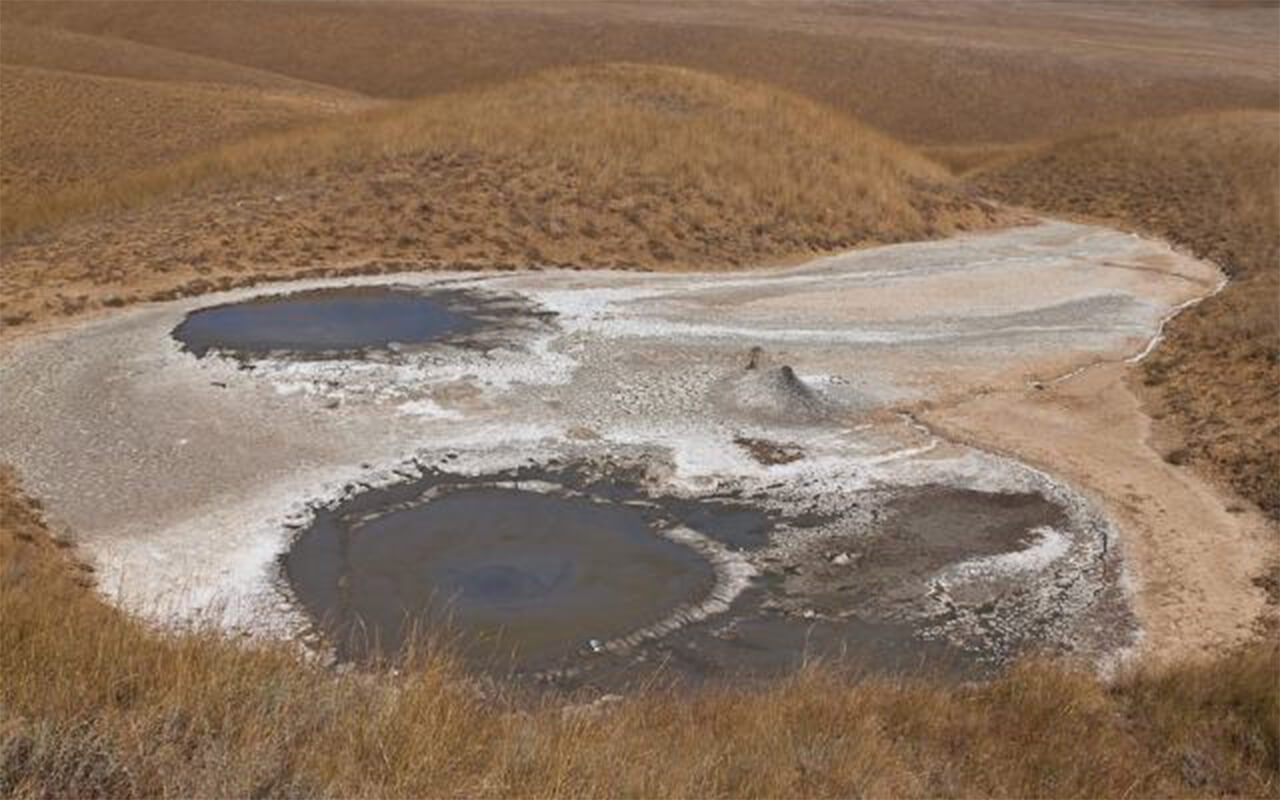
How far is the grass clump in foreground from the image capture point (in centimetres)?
490

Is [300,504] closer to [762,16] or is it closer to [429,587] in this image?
[429,587]

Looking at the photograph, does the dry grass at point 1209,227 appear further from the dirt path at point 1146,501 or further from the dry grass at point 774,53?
the dry grass at point 774,53

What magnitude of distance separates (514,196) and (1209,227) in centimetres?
1526

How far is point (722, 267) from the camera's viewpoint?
24.1m

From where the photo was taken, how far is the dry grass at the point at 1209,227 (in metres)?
15.3

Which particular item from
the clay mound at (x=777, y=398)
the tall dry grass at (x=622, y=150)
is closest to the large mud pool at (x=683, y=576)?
the clay mound at (x=777, y=398)

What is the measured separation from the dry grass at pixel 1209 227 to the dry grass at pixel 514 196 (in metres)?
4.04

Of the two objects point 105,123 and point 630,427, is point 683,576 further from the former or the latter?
point 105,123

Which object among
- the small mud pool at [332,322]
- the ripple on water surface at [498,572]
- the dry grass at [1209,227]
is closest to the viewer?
the ripple on water surface at [498,572]

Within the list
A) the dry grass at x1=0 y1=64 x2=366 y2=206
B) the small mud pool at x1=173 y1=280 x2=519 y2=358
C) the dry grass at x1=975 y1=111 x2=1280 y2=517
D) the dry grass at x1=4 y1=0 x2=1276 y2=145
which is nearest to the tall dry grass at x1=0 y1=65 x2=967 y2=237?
the dry grass at x1=0 y1=64 x2=366 y2=206

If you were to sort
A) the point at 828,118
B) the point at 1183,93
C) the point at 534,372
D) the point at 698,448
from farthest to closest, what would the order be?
the point at 1183,93 < the point at 828,118 < the point at 534,372 < the point at 698,448

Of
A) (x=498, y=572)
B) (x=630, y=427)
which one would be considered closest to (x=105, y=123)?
(x=630, y=427)

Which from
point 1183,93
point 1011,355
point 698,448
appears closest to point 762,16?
point 1183,93

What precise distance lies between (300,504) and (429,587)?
202 cm
